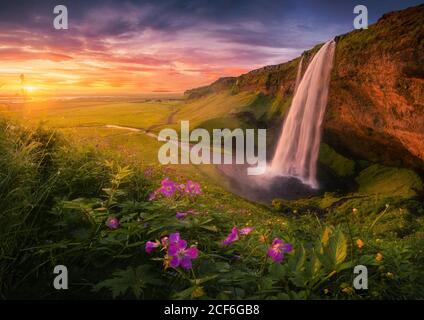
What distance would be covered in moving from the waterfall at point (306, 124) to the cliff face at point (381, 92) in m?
0.79

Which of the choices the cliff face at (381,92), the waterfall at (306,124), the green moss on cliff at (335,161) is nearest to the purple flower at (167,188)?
the cliff face at (381,92)

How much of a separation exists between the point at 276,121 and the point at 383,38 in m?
16.2

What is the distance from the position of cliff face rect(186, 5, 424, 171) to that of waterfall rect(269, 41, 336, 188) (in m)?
0.79

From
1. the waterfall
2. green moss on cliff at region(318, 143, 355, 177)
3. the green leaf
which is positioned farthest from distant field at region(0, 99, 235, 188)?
green moss on cliff at region(318, 143, 355, 177)

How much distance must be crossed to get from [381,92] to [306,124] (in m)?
6.99

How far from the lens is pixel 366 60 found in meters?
21.5

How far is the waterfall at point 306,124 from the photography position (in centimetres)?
2586

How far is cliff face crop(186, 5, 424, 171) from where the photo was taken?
18.5m

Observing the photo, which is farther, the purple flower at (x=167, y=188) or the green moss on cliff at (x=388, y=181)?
the green moss on cliff at (x=388, y=181)

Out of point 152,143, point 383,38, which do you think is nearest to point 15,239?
point 383,38

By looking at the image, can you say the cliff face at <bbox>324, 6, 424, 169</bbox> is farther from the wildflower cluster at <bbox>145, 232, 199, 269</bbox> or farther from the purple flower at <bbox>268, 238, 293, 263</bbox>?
the wildflower cluster at <bbox>145, 232, 199, 269</bbox>

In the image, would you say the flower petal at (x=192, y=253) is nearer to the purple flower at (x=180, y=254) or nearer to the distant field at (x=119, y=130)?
the purple flower at (x=180, y=254)

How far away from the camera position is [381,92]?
21031 millimetres
